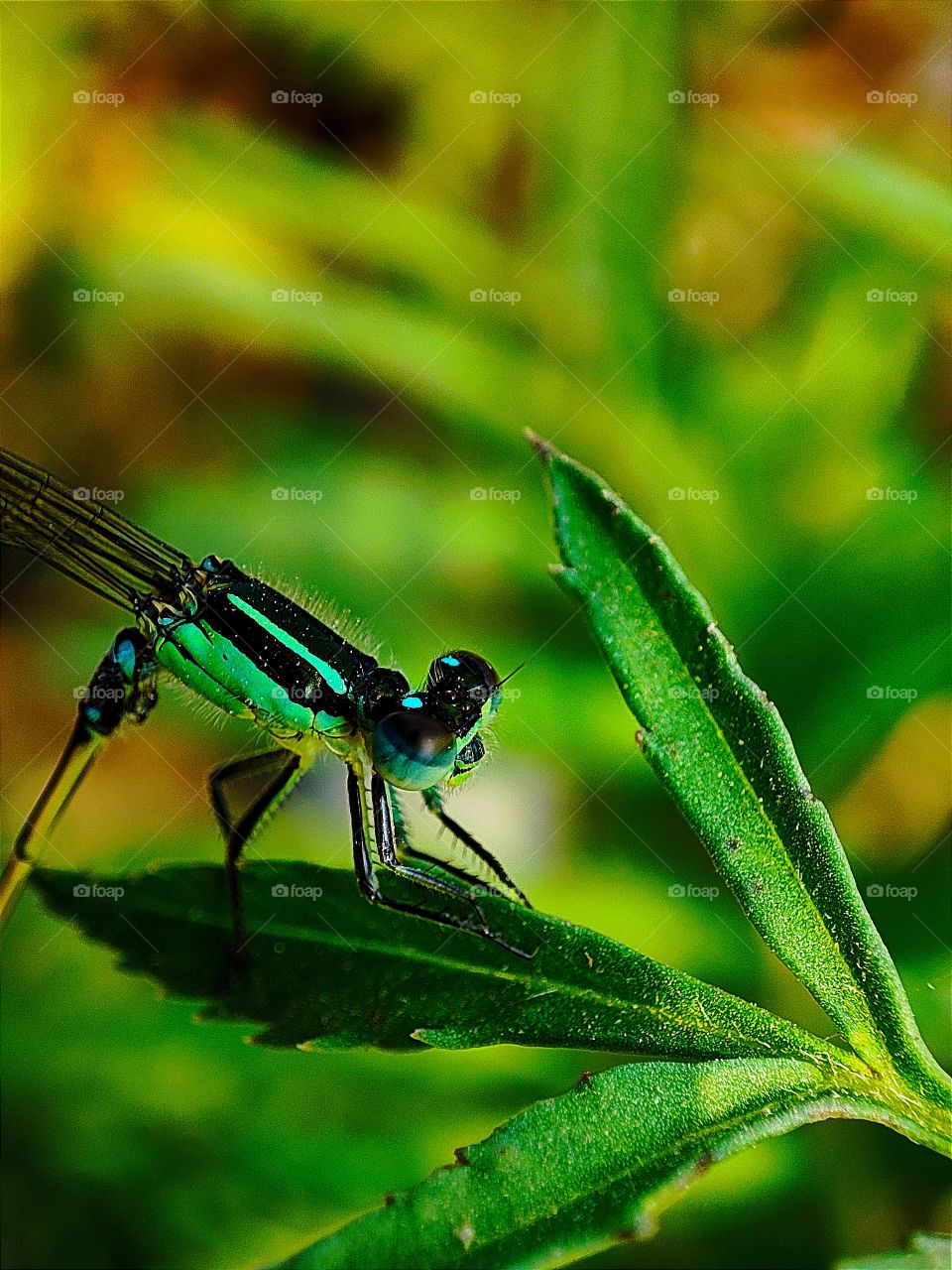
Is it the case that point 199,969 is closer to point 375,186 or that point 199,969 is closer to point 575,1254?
point 575,1254

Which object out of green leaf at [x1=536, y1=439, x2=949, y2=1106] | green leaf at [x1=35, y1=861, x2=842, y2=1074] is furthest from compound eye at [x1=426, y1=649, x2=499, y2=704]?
green leaf at [x1=536, y1=439, x2=949, y2=1106]

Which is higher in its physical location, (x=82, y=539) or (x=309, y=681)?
(x=82, y=539)

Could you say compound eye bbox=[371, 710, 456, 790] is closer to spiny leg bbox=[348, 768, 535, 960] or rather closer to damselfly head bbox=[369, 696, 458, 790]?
damselfly head bbox=[369, 696, 458, 790]

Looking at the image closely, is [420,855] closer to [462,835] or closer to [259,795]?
[462,835]

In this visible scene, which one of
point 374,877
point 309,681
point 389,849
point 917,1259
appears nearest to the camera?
point 917,1259

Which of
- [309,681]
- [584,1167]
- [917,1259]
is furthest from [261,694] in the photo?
[917,1259]

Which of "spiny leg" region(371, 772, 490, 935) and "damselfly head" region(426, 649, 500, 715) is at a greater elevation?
"damselfly head" region(426, 649, 500, 715)
